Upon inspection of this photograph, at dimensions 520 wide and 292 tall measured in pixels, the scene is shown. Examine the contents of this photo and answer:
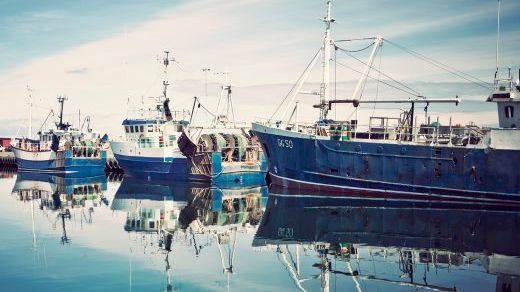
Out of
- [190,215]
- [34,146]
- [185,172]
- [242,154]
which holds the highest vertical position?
[34,146]

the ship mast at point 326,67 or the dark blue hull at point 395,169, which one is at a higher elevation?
the ship mast at point 326,67

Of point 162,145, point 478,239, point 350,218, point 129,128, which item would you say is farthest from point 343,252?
point 129,128

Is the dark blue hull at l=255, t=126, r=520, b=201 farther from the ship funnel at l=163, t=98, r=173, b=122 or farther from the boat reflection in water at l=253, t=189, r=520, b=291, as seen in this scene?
the ship funnel at l=163, t=98, r=173, b=122

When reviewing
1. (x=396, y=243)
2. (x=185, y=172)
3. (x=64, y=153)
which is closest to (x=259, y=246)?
(x=396, y=243)

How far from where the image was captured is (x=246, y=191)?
4525 cm

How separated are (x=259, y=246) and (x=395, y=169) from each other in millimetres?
17507

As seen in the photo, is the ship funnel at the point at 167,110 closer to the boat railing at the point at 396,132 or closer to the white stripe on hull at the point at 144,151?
the white stripe on hull at the point at 144,151

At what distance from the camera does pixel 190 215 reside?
30.2 m

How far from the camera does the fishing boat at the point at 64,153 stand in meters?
66.1

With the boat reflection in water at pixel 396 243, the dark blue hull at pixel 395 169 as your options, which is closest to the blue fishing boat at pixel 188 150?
the dark blue hull at pixel 395 169

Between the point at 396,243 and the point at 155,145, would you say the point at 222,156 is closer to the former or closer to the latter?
the point at 155,145

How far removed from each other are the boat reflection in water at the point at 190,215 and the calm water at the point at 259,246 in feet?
0.32

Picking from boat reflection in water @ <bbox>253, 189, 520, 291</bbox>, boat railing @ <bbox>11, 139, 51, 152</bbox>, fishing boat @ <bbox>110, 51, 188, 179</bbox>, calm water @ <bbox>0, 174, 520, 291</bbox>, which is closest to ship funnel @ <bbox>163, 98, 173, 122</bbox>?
fishing boat @ <bbox>110, 51, 188, 179</bbox>

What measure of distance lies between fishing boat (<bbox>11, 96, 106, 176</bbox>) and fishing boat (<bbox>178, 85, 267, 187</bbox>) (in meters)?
17.9
